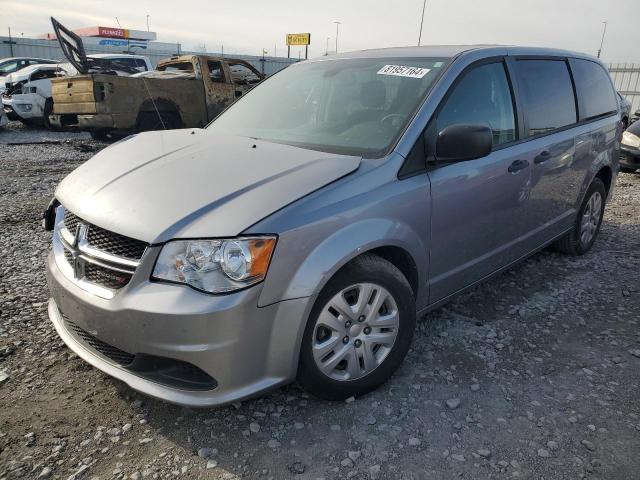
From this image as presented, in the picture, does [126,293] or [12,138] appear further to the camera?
[12,138]

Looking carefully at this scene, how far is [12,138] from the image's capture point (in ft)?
39.1

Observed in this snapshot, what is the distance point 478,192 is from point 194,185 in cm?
166

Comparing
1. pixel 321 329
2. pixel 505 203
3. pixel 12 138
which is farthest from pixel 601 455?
pixel 12 138

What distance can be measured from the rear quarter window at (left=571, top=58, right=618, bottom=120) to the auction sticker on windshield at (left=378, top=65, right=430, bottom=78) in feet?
6.45

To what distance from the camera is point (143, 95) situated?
31.1 ft

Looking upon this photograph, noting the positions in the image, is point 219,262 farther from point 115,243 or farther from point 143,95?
point 143,95

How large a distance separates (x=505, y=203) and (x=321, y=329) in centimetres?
164

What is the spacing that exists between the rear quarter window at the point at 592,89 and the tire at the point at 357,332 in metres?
2.77

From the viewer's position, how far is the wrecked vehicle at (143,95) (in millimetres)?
9234

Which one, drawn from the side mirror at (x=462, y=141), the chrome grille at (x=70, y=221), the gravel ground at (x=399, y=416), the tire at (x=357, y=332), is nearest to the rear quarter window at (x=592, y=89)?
the gravel ground at (x=399, y=416)

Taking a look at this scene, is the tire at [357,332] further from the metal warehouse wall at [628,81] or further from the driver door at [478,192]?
the metal warehouse wall at [628,81]

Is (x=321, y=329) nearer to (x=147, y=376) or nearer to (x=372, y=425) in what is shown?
(x=372, y=425)

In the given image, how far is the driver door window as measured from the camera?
2855 mm

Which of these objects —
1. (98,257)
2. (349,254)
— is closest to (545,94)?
(349,254)
